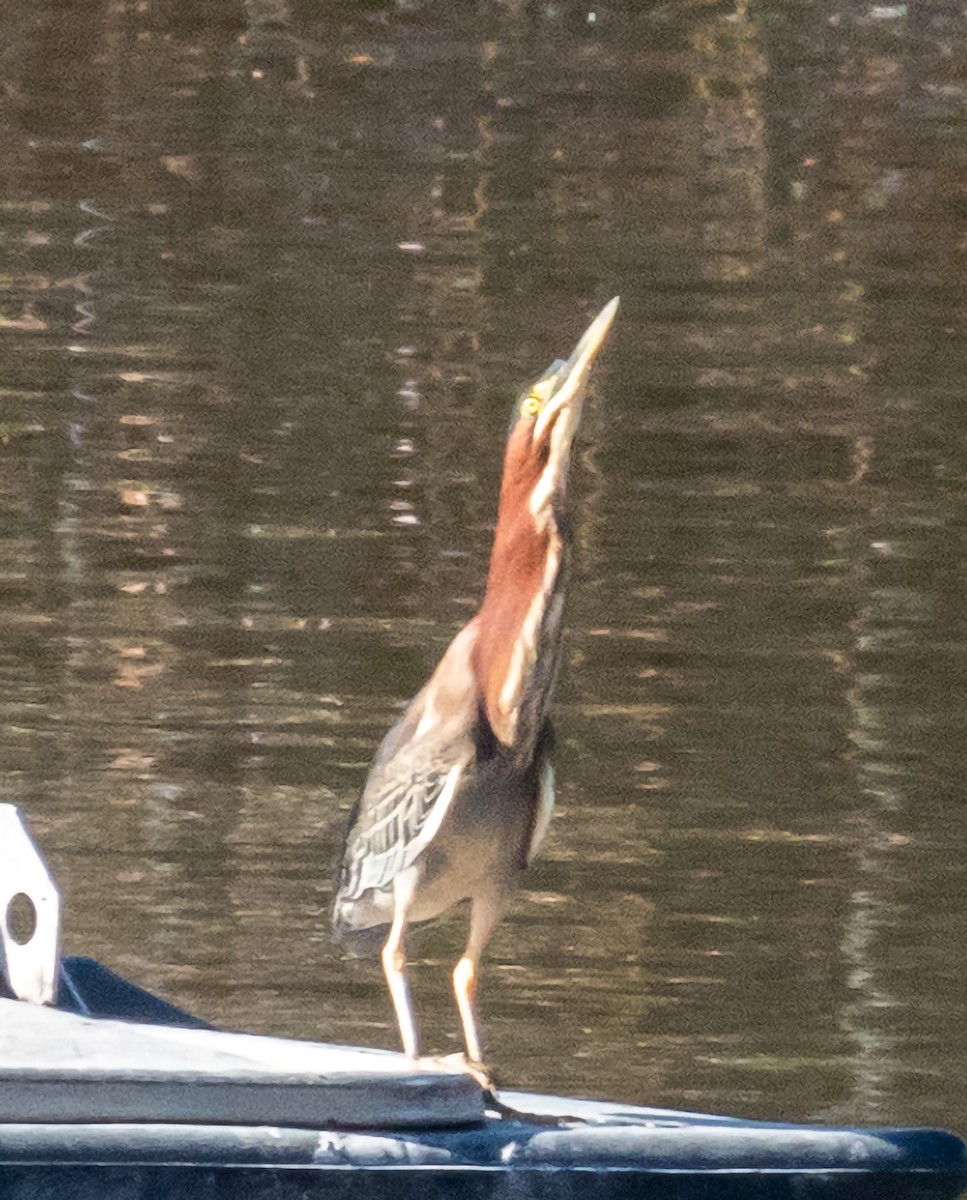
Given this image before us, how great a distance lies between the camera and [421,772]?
3.29 metres

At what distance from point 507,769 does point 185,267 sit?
29.0ft

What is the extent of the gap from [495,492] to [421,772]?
217 inches

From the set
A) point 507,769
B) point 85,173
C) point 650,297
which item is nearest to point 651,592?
point 650,297

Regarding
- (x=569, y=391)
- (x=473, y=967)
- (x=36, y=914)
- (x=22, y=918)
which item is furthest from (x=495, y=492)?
(x=569, y=391)

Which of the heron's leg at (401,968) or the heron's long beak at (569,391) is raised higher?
the heron's long beak at (569,391)

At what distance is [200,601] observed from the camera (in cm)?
768

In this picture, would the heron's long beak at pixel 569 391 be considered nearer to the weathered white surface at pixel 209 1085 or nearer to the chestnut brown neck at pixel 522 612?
the chestnut brown neck at pixel 522 612

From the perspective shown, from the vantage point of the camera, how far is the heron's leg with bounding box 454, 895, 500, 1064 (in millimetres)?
3348

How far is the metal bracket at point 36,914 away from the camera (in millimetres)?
3527

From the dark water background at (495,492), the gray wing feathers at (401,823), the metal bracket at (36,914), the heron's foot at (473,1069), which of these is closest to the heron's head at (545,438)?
the gray wing feathers at (401,823)

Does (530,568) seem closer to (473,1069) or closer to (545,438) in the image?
(545,438)

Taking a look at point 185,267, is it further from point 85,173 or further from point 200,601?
point 200,601

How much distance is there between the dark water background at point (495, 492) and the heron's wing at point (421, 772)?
4.89 ft

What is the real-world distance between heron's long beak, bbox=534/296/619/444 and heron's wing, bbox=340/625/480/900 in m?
0.26
